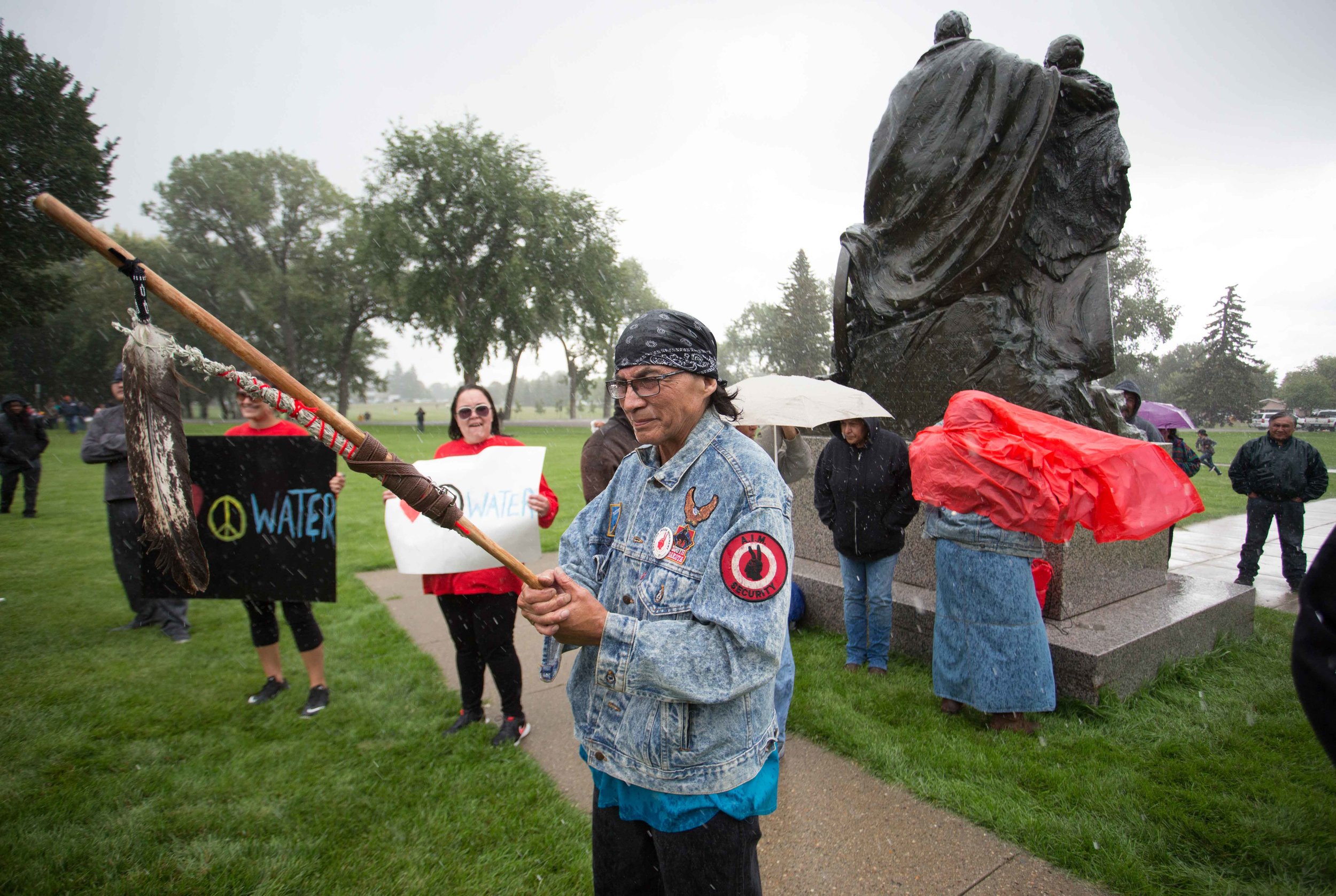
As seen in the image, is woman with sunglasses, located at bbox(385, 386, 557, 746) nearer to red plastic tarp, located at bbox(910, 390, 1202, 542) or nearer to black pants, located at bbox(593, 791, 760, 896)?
black pants, located at bbox(593, 791, 760, 896)

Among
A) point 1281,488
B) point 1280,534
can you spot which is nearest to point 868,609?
point 1281,488

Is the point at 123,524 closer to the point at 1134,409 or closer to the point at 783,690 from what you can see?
the point at 783,690

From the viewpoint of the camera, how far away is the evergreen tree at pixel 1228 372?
4394cm

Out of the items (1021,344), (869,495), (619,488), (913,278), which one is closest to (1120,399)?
(1021,344)

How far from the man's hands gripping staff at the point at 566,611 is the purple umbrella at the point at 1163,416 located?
10.0m

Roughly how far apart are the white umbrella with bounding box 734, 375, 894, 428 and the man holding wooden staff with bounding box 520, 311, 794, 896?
2536 millimetres

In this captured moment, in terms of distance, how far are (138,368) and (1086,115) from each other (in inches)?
243

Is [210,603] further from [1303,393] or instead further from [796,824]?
[1303,393]

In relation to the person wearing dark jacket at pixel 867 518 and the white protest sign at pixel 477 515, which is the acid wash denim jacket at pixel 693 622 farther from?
the person wearing dark jacket at pixel 867 518

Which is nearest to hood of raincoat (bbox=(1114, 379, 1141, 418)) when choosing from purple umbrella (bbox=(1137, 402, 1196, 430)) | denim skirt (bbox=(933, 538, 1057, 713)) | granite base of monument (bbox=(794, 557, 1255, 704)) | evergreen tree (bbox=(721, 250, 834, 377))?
granite base of monument (bbox=(794, 557, 1255, 704))

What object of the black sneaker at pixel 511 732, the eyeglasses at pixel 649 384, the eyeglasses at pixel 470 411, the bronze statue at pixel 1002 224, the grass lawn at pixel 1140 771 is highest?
the bronze statue at pixel 1002 224

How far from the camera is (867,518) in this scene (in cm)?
438

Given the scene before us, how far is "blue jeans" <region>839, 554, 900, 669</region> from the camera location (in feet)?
14.6

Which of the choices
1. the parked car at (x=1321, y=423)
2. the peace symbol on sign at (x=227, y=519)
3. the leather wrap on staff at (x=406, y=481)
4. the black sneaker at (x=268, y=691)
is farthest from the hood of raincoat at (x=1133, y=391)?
the parked car at (x=1321, y=423)
